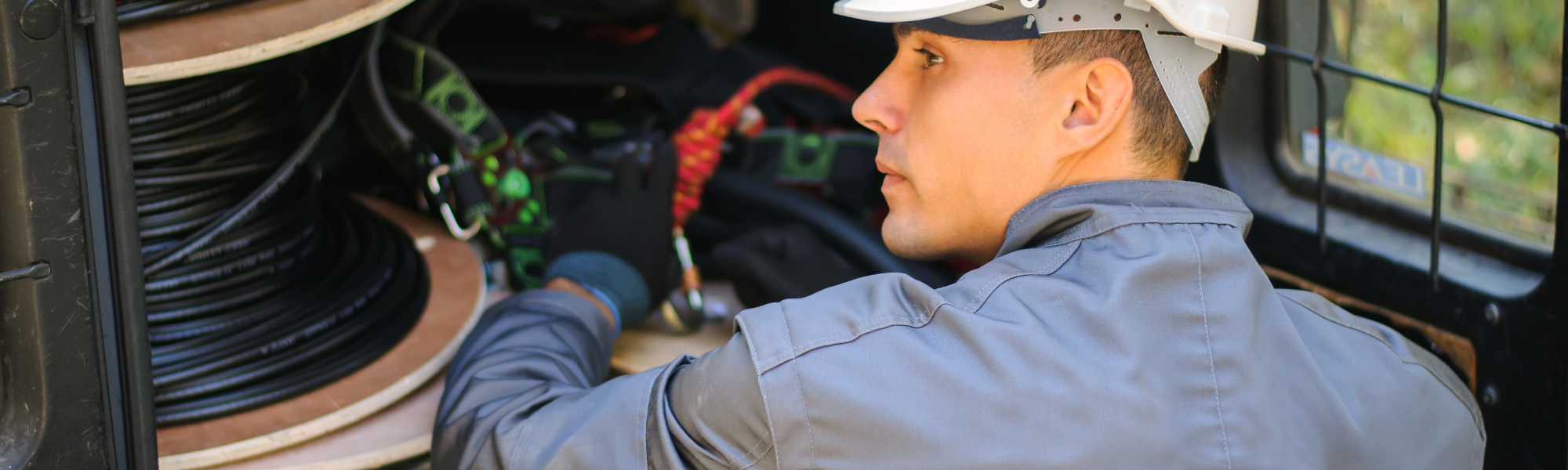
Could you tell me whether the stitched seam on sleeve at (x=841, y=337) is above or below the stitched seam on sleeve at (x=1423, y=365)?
above

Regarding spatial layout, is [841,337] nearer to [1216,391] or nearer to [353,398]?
[1216,391]

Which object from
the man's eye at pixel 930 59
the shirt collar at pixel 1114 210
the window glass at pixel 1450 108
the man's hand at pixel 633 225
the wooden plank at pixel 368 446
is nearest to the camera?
the shirt collar at pixel 1114 210

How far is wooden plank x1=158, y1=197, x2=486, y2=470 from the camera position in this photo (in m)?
1.54

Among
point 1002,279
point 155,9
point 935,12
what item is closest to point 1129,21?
point 935,12

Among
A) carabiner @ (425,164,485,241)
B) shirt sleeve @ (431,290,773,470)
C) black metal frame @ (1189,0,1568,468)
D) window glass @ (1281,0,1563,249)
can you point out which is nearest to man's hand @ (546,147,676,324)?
carabiner @ (425,164,485,241)

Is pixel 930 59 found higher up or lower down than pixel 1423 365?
higher up

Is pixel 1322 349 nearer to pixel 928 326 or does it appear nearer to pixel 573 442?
pixel 928 326

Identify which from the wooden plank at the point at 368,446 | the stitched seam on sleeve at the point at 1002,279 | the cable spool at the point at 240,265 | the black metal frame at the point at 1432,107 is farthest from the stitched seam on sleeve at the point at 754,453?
the black metal frame at the point at 1432,107

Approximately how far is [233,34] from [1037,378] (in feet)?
3.47

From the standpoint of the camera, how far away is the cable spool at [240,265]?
1.61 m

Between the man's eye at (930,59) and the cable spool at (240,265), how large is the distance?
0.91 m

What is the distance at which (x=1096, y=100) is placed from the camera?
1280 millimetres

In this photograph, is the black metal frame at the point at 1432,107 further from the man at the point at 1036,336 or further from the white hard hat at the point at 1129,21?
the white hard hat at the point at 1129,21

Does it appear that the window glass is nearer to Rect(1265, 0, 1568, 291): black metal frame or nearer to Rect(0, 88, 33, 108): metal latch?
Rect(1265, 0, 1568, 291): black metal frame
